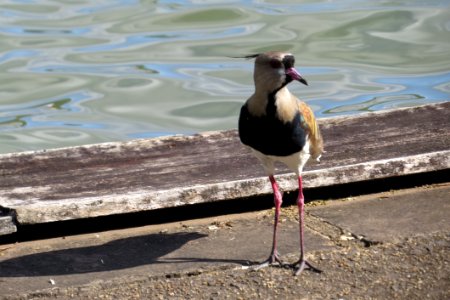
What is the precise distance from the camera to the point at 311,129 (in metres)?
4.91

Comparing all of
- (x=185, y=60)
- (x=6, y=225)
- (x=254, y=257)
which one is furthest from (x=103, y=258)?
(x=185, y=60)

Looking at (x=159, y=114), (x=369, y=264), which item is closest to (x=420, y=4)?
(x=159, y=114)

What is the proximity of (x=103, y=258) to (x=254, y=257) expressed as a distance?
2.38 ft

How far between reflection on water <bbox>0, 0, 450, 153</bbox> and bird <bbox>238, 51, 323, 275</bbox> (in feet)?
15.3

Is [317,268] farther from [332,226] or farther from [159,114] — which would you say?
[159,114]

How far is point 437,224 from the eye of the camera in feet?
16.3

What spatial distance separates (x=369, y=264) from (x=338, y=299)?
40 centimetres

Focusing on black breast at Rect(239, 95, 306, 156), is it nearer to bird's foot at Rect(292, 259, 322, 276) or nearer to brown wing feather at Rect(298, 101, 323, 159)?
brown wing feather at Rect(298, 101, 323, 159)

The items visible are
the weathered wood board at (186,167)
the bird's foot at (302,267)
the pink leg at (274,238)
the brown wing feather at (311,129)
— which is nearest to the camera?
the bird's foot at (302,267)

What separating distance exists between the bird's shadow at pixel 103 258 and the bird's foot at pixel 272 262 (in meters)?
0.14

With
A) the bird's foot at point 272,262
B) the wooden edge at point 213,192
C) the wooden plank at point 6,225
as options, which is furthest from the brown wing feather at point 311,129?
the wooden plank at point 6,225

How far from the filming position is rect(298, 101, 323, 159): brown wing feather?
4.84 m

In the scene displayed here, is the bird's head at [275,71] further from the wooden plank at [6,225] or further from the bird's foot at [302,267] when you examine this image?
the wooden plank at [6,225]

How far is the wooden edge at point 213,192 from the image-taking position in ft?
16.3
